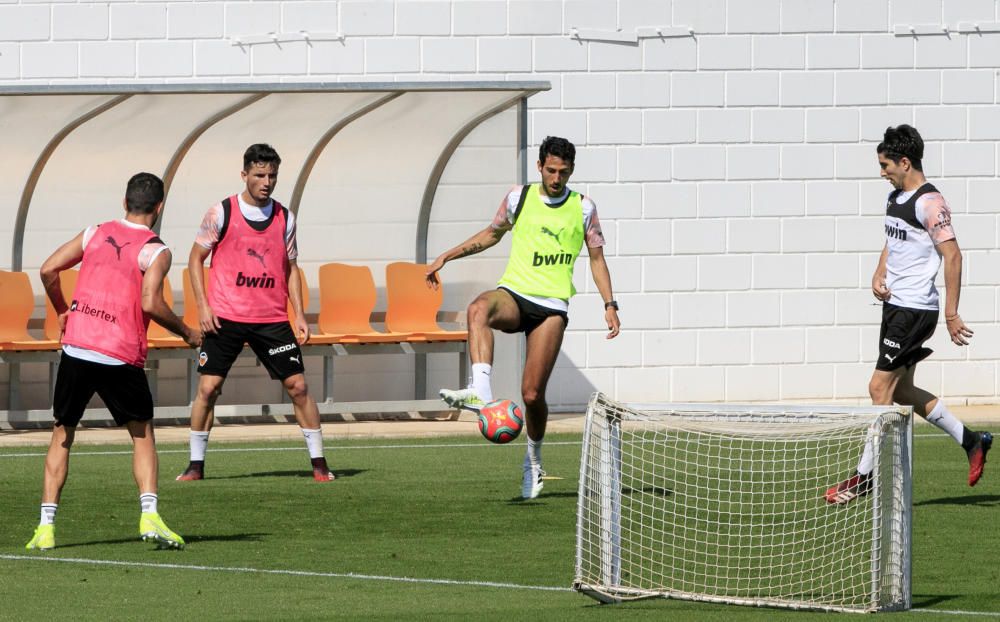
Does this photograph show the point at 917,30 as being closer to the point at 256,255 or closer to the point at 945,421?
the point at 945,421

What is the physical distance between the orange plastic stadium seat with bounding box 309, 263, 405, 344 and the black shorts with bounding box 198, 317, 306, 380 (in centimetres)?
460

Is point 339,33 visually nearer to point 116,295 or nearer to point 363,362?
point 363,362

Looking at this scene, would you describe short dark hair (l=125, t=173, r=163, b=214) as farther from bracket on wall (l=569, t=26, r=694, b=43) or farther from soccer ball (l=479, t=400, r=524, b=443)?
bracket on wall (l=569, t=26, r=694, b=43)

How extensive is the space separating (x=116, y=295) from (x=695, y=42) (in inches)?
373

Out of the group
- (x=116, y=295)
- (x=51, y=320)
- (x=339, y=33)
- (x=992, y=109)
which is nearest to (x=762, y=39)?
(x=992, y=109)

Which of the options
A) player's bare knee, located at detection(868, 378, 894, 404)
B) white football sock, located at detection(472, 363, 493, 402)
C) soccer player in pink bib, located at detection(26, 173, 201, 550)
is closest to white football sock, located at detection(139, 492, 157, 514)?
soccer player in pink bib, located at detection(26, 173, 201, 550)

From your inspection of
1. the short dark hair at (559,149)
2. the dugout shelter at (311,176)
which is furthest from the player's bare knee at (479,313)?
the dugout shelter at (311,176)

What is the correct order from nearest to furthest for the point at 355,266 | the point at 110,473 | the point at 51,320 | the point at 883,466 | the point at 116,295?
the point at 883,466, the point at 116,295, the point at 110,473, the point at 51,320, the point at 355,266

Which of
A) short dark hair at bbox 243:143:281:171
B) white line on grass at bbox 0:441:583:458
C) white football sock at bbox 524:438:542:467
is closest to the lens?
white football sock at bbox 524:438:542:467

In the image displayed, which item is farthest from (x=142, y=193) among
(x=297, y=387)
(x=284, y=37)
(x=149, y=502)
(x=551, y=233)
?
(x=284, y=37)

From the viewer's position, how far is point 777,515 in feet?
30.7

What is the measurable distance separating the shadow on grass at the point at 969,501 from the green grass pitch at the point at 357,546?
30 millimetres

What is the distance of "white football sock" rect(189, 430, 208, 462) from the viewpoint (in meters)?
11.4

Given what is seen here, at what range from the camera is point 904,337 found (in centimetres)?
988
